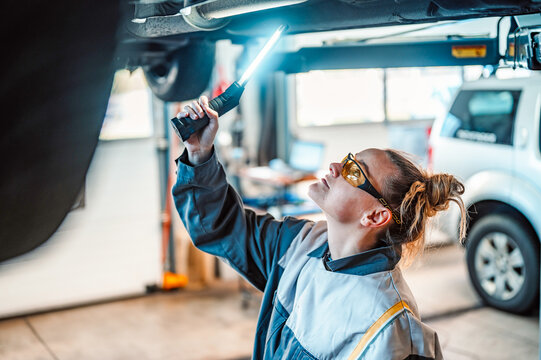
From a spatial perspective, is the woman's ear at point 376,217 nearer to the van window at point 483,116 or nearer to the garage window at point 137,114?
the van window at point 483,116

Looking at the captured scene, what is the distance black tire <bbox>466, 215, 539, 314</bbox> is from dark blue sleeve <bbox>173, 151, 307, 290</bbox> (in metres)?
3.26

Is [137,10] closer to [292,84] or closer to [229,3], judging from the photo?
[229,3]

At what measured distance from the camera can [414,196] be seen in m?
1.83

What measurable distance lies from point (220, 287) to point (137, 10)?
16.0ft

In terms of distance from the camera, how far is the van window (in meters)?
4.85

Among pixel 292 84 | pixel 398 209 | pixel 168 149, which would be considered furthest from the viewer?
pixel 292 84

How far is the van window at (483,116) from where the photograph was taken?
4.85 meters

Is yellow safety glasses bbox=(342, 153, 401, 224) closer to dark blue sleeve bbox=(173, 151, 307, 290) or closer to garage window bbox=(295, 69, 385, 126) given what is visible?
dark blue sleeve bbox=(173, 151, 307, 290)

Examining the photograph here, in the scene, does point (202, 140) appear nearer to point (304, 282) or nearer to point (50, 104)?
point (304, 282)

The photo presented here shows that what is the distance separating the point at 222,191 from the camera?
1968 millimetres

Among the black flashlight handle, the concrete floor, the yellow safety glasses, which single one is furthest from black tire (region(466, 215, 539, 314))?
the black flashlight handle

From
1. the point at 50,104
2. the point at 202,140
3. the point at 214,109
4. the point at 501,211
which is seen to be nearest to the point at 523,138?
the point at 501,211

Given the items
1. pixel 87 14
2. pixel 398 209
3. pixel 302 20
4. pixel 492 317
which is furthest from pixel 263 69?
pixel 492 317

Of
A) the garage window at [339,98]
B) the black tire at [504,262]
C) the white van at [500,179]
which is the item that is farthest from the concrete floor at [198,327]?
the garage window at [339,98]
